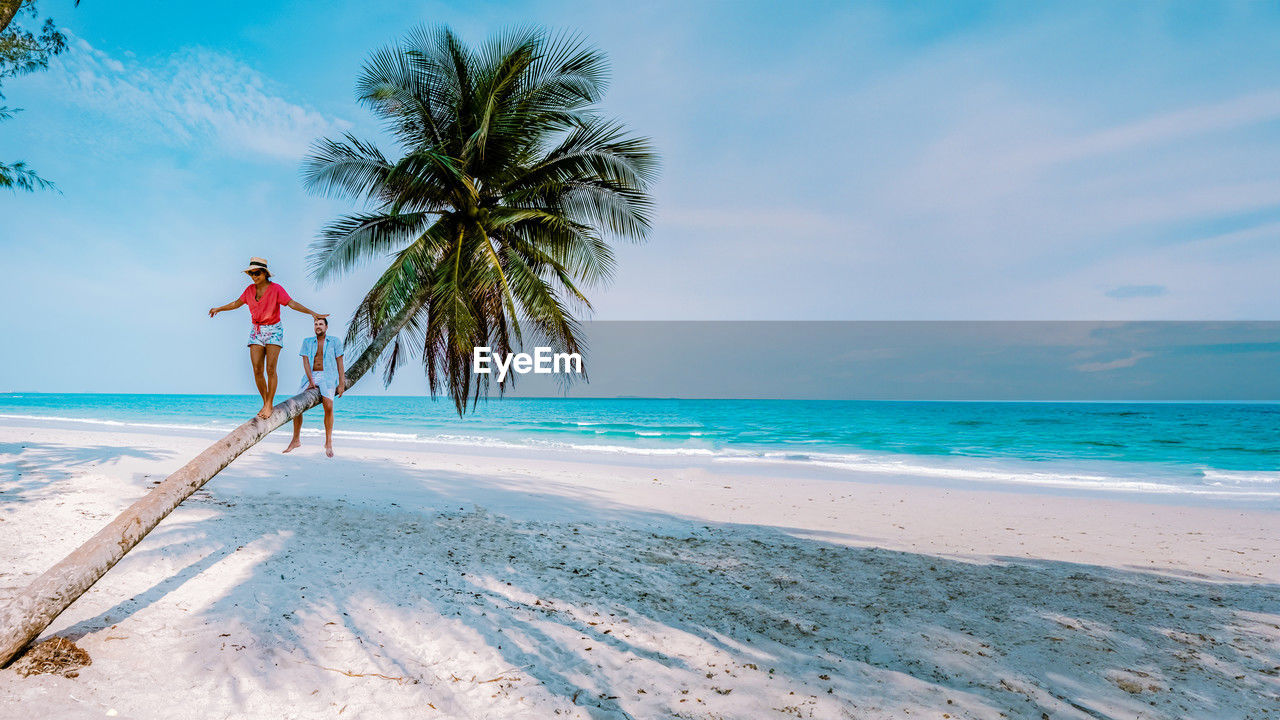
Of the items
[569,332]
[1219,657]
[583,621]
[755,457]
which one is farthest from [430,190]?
[755,457]

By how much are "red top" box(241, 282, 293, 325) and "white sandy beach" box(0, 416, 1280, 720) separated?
2.08 meters

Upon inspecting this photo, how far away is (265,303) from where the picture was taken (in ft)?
13.3

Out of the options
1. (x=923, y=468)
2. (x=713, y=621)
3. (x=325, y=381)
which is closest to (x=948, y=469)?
(x=923, y=468)

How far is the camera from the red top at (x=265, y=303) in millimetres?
4066

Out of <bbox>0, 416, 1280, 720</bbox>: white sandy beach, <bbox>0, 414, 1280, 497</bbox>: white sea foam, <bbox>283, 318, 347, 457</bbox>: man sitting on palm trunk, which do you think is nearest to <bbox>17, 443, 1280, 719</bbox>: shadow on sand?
<bbox>0, 416, 1280, 720</bbox>: white sandy beach

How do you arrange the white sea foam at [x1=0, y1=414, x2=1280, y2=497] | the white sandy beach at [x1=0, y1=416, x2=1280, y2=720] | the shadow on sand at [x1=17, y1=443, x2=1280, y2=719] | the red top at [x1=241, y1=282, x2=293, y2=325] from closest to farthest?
the white sandy beach at [x1=0, y1=416, x2=1280, y2=720] → the shadow on sand at [x1=17, y1=443, x2=1280, y2=719] → the red top at [x1=241, y1=282, x2=293, y2=325] → the white sea foam at [x1=0, y1=414, x2=1280, y2=497]

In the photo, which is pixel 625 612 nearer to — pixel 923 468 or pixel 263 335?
pixel 263 335

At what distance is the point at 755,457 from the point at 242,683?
1592cm

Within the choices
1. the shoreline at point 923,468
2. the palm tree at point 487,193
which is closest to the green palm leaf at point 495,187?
the palm tree at point 487,193

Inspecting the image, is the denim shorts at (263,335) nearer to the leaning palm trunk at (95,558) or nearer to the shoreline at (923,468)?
the leaning palm trunk at (95,558)

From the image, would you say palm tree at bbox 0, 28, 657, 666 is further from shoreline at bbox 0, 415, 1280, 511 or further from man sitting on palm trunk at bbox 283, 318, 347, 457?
shoreline at bbox 0, 415, 1280, 511

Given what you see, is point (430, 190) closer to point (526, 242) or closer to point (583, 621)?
point (526, 242)

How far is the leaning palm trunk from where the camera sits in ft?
10.1

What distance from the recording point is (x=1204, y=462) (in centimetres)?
1895
